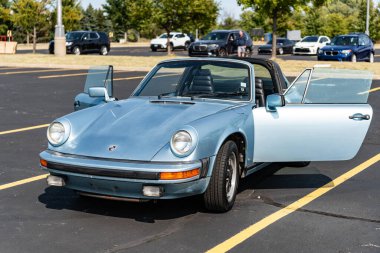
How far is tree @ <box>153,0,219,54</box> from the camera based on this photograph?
33.9m

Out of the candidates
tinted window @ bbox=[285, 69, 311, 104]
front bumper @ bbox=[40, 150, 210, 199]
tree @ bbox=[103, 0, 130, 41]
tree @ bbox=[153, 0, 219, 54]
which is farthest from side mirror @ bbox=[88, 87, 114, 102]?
tree @ bbox=[103, 0, 130, 41]

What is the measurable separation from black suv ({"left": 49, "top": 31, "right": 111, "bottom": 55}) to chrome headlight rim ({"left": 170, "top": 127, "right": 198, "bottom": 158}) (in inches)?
1304

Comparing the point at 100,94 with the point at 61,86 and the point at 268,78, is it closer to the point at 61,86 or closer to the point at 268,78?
the point at 268,78

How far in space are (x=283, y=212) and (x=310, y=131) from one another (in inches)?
33.0

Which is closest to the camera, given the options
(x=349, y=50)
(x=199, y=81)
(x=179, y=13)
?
(x=199, y=81)

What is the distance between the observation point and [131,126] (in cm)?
561

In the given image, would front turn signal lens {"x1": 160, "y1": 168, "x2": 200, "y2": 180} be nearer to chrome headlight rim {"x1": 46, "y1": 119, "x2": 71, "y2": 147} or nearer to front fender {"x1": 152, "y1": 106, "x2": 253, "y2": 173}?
front fender {"x1": 152, "y1": 106, "x2": 253, "y2": 173}

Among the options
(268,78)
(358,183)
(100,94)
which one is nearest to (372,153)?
(358,183)

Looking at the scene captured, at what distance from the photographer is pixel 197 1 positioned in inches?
1342

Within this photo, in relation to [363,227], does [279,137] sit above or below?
above

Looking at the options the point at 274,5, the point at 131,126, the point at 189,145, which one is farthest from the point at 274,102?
the point at 274,5

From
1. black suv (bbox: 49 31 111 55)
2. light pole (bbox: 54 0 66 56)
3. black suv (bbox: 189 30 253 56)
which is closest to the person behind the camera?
black suv (bbox: 189 30 253 56)

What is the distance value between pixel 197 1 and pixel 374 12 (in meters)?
37.4

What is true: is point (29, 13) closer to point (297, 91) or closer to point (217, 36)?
point (217, 36)
